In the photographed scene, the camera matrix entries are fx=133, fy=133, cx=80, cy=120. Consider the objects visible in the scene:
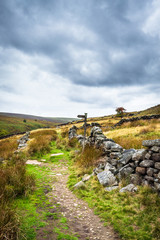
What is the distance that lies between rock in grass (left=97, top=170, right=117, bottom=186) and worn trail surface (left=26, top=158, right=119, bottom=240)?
1.20m

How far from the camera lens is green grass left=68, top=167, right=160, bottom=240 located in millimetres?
3107

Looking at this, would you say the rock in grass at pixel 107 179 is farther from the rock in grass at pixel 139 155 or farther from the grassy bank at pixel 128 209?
the rock in grass at pixel 139 155

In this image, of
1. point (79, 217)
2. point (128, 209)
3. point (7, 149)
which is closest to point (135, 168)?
point (128, 209)

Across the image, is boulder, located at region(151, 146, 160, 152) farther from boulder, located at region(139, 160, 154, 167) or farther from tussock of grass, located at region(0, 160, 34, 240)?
tussock of grass, located at region(0, 160, 34, 240)

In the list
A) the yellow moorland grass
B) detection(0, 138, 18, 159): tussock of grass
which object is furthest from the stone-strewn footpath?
detection(0, 138, 18, 159): tussock of grass

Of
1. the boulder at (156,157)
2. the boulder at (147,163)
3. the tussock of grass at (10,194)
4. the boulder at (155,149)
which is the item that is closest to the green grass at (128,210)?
the boulder at (147,163)

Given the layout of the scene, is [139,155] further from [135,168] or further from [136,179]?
[136,179]

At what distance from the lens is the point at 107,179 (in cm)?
551

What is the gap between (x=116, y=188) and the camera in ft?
16.6

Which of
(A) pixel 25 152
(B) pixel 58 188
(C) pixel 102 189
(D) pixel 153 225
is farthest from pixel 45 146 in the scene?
(D) pixel 153 225

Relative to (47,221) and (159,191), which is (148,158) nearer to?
(159,191)

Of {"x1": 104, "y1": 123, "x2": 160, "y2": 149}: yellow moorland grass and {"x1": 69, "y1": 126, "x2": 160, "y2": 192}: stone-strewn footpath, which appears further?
{"x1": 104, "y1": 123, "x2": 160, "y2": 149}: yellow moorland grass

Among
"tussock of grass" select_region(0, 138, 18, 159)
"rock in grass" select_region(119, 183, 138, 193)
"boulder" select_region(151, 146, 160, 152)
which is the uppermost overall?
"boulder" select_region(151, 146, 160, 152)

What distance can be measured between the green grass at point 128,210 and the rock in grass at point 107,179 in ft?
0.77
